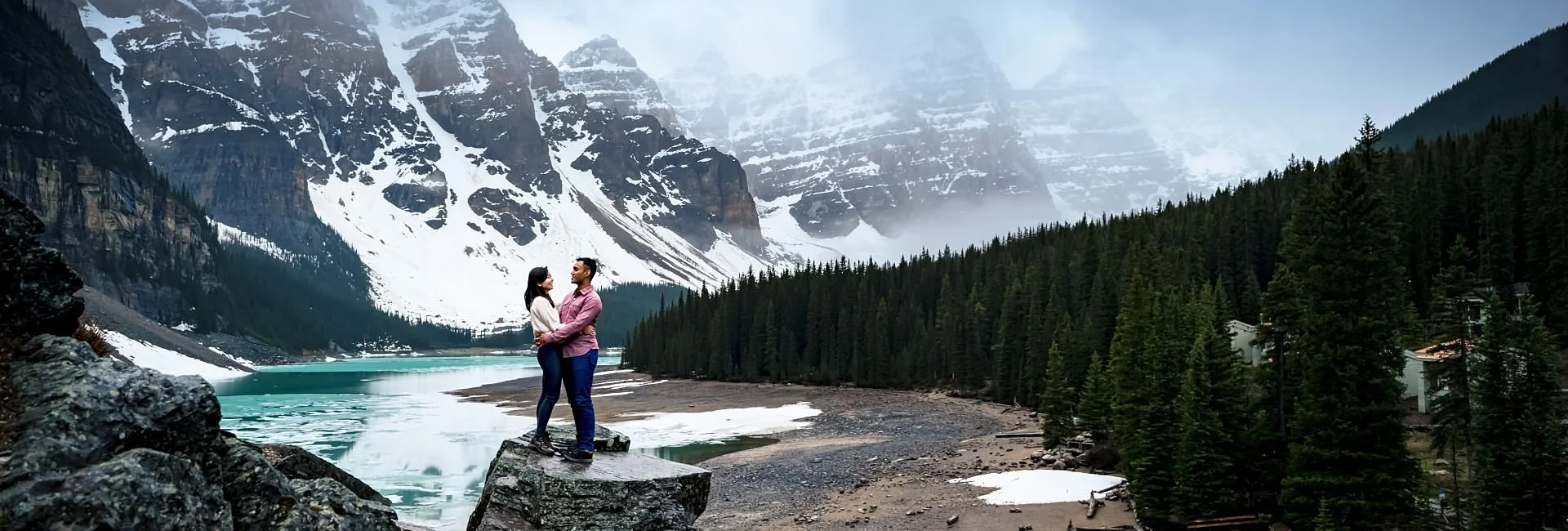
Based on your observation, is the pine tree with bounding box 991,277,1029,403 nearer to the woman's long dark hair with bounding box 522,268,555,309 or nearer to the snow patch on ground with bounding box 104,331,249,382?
the woman's long dark hair with bounding box 522,268,555,309

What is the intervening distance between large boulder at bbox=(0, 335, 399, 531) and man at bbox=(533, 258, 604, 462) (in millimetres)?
2832

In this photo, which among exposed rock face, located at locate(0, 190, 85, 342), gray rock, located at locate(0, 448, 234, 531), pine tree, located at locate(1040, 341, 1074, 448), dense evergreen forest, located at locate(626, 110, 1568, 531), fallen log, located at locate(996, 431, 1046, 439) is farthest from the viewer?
fallen log, located at locate(996, 431, 1046, 439)

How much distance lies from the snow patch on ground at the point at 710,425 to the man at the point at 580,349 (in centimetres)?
4023

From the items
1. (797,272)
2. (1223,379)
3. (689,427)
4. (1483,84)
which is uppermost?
(1483,84)

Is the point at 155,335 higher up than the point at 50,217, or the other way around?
the point at 50,217

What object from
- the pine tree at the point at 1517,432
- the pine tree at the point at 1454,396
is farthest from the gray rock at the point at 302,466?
the pine tree at the point at 1454,396

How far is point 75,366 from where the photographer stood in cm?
766

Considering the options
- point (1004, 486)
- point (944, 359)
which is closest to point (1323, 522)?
point (1004, 486)

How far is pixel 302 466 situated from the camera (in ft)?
39.3

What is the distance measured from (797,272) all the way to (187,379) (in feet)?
430

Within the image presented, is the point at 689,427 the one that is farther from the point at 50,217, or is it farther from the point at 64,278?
the point at 50,217

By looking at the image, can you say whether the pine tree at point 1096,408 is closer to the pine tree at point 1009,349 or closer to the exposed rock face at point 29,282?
the pine tree at point 1009,349

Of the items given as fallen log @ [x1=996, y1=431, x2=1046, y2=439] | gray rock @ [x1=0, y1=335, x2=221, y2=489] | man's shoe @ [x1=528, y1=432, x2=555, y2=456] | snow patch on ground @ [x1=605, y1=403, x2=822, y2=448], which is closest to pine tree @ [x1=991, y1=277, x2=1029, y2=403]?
snow patch on ground @ [x1=605, y1=403, x2=822, y2=448]

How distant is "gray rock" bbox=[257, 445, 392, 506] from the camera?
37.9 feet
